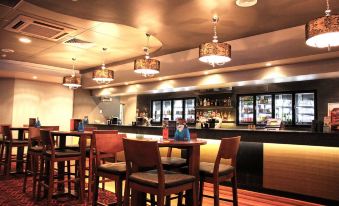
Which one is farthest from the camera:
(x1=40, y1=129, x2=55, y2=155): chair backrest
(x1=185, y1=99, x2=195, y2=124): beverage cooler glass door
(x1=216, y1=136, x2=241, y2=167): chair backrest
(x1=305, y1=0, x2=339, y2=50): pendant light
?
(x1=185, y1=99, x2=195, y2=124): beverage cooler glass door

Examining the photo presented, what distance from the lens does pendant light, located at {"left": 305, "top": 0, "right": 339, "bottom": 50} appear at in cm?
275

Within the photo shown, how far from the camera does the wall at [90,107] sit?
9539 mm

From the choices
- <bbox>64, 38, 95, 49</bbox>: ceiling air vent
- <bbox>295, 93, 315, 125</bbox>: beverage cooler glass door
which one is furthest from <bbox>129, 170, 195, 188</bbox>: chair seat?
<bbox>295, 93, 315, 125</bbox>: beverage cooler glass door

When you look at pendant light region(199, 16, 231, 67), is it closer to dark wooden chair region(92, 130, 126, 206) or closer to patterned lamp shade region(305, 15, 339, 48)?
patterned lamp shade region(305, 15, 339, 48)

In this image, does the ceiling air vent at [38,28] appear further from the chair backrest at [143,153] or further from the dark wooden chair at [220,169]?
the dark wooden chair at [220,169]

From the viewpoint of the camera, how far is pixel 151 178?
2.29 metres

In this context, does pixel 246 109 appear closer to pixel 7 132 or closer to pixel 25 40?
pixel 25 40

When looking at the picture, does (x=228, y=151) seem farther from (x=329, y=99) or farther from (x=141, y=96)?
(x=141, y=96)

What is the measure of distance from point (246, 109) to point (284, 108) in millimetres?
1018

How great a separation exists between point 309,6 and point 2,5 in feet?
14.1

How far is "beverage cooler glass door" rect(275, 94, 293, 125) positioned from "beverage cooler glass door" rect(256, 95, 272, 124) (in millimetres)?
186

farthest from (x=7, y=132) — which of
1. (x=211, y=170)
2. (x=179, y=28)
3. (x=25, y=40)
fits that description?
(x=211, y=170)

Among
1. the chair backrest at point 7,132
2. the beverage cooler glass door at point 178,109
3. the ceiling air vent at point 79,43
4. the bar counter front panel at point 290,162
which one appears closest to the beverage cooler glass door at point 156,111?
the beverage cooler glass door at point 178,109

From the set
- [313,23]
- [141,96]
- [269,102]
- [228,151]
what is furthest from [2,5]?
[141,96]
